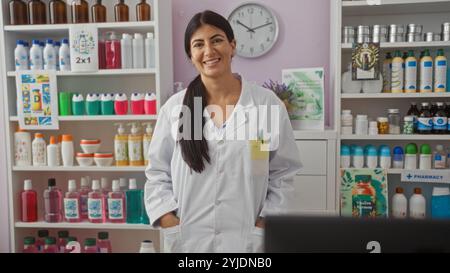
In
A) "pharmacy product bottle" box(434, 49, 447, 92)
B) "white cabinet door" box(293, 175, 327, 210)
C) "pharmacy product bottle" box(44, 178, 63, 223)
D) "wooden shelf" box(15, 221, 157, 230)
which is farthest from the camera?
"pharmacy product bottle" box(44, 178, 63, 223)

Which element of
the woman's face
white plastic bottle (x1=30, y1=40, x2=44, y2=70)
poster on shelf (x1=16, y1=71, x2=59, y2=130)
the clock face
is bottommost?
poster on shelf (x1=16, y1=71, x2=59, y2=130)

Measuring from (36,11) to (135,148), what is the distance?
1.13 m

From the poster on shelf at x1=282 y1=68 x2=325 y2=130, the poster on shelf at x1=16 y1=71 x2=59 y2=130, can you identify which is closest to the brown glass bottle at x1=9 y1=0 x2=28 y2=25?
the poster on shelf at x1=16 y1=71 x2=59 y2=130

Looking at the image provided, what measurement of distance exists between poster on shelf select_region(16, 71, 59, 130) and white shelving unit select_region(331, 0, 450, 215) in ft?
6.05

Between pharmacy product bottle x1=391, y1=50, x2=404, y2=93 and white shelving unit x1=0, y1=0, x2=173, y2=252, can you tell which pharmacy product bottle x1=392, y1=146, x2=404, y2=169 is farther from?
white shelving unit x1=0, y1=0, x2=173, y2=252

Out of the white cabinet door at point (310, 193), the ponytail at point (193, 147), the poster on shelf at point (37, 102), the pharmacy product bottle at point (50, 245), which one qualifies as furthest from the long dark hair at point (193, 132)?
the pharmacy product bottle at point (50, 245)

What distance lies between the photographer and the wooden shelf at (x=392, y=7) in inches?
96.1

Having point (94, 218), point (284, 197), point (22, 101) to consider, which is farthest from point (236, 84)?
point (22, 101)

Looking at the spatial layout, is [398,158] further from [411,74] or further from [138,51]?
[138,51]

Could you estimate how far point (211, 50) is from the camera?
65.4 inches

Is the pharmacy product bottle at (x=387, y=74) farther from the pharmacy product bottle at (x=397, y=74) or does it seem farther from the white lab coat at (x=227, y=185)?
the white lab coat at (x=227, y=185)

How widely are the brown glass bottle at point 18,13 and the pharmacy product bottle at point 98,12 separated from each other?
1.53ft

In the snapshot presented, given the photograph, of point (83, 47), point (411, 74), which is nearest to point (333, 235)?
point (411, 74)

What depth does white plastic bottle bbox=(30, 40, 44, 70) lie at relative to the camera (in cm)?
266
